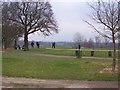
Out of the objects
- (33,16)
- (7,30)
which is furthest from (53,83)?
(33,16)

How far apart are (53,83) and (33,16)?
43.3 metres

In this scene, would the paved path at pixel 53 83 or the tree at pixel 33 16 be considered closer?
the paved path at pixel 53 83

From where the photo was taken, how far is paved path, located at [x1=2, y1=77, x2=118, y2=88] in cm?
1452

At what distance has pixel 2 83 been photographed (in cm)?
1512

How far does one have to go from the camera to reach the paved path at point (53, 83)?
47.6ft

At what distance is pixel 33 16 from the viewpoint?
5781 cm

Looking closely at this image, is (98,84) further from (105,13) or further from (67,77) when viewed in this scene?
(105,13)

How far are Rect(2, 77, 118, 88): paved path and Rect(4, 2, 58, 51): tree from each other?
1628 inches

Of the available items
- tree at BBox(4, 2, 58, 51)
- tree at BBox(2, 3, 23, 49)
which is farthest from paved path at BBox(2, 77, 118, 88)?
tree at BBox(4, 2, 58, 51)

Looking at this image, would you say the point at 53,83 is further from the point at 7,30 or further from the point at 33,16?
the point at 33,16

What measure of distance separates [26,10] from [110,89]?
150ft

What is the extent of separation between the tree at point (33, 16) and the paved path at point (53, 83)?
4136 centimetres

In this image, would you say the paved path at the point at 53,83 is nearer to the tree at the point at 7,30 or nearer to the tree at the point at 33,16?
the tree at the point at 7,30

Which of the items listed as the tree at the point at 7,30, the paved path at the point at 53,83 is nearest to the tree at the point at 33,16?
the tree at the point at 7,30
